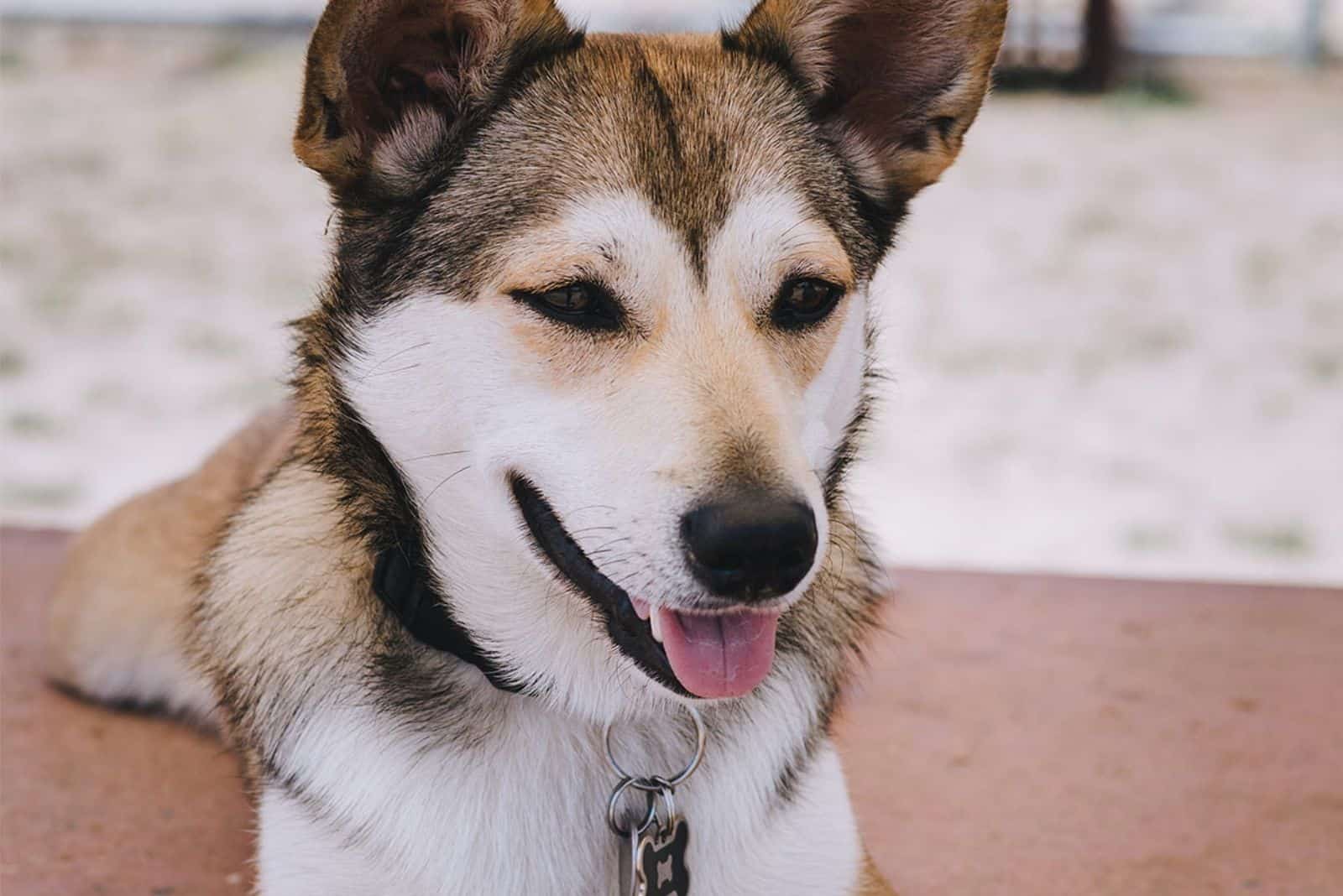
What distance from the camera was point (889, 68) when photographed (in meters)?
3.06

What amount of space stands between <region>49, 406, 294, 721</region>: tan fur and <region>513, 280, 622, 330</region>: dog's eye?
165 centimetres

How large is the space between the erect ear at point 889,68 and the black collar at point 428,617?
1113mm

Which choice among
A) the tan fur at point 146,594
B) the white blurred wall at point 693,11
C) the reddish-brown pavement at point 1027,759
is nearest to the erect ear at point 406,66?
the tan fur at point 146,594

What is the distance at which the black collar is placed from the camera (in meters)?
2.86

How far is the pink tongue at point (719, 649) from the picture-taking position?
254cm

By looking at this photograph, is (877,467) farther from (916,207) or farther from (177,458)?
(916,207)

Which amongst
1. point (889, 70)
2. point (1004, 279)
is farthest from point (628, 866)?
point (1004, 279)

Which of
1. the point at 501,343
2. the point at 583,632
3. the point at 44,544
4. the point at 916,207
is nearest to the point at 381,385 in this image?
the point at 501,343

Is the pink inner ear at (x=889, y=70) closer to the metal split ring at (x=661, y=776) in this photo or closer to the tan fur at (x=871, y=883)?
the metal split ring at (x=661, y=776)

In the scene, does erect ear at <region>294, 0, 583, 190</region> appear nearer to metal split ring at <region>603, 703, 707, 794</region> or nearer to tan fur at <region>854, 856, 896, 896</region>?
metal split ring at <region>603, 703, 707, 794</region>

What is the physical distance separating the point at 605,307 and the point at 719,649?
22.6 inches

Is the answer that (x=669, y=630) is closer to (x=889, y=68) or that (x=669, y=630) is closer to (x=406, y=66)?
(x=406, y=66)

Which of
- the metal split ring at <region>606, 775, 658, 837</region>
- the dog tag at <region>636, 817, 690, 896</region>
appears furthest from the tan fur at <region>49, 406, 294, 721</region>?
the dog tag at <region>636, 817, 690, 896</region>

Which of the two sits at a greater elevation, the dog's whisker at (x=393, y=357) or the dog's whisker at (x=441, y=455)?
the dog's whisker at (x=393, y=357)
